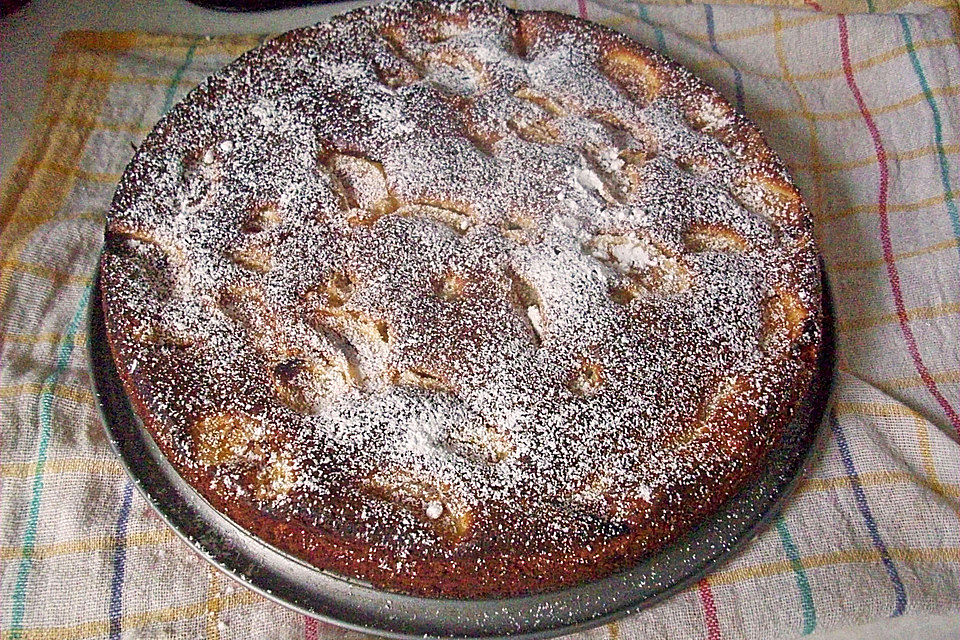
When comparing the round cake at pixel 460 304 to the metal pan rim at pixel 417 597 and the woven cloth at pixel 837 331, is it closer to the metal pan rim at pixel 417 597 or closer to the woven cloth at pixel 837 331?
the metal pan rim at pixel 417 597

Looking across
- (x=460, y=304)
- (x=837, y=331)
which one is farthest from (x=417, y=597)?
(x=837, y=331)

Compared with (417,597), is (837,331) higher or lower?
higher

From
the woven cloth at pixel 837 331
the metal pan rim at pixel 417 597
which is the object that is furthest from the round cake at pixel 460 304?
the woven cloth at pixel 837 331

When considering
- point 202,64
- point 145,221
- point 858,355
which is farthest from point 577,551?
point 202,64

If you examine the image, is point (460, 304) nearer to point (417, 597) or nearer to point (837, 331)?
point (417, 597)

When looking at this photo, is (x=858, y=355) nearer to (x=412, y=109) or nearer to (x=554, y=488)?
(x=554, y=488)
